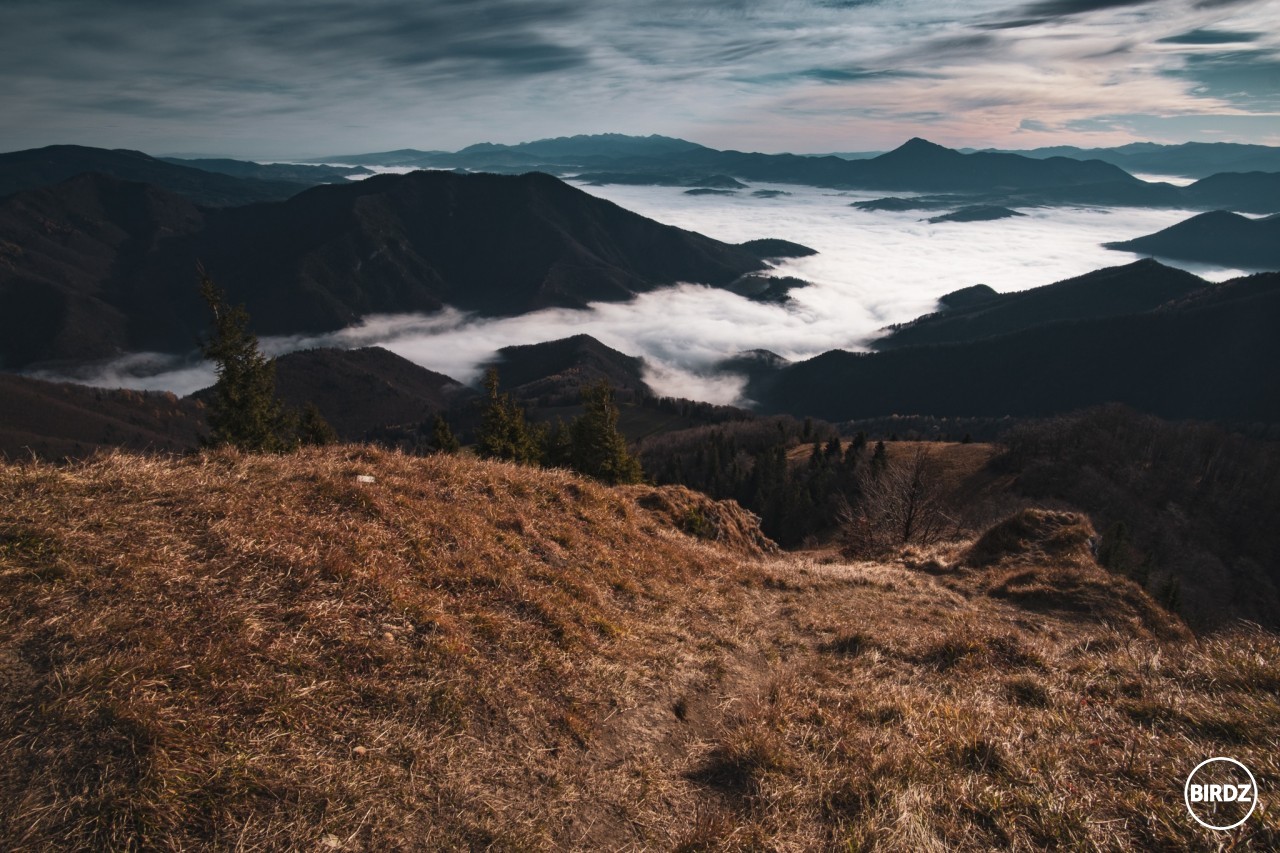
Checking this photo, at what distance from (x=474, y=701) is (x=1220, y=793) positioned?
8004 millimetres

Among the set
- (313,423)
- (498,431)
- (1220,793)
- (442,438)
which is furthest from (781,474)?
(1220,793)

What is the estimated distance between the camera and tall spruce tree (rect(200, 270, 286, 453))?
31495mm

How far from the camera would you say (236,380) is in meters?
32.0

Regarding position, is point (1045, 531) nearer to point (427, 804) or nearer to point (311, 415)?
point (427, 804)

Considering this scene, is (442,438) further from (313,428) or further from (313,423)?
(313,423)

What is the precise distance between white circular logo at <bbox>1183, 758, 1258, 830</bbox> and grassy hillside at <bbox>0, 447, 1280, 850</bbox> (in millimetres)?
162

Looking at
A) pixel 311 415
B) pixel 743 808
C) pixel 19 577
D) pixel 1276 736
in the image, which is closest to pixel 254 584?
pixel 19 577

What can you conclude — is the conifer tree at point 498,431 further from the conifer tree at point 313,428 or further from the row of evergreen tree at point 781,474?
the row of evergreen tree at point 781,474

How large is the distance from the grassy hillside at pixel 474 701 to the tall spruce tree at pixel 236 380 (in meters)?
25.3

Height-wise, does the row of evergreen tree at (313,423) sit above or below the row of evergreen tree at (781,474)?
above

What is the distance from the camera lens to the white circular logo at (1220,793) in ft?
17.7

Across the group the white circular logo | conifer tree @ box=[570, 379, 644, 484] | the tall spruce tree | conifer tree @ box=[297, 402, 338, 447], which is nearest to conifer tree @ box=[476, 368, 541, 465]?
conifer tree @ box=[570, 379, 644, 484]

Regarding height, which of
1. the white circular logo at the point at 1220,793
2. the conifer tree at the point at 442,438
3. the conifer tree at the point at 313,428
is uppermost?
the white circular logo at the point at 1220,793

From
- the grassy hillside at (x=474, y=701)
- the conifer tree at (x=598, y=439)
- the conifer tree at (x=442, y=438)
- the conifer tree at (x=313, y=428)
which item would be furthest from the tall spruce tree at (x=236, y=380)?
the grassy hillside at (x=474, y=701)
